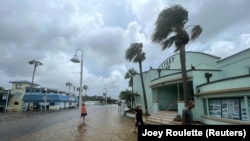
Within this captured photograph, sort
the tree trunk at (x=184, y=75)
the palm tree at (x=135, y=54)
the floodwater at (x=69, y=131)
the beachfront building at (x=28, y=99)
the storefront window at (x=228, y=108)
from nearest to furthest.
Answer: the floodwater at (x=69, y=131) < the storefront window at (x=228, y=108) < the tree trunk at (x=184, y=75) < the palm tree at (x=135, y=54) < the beachfront building at (x=28, y=99)

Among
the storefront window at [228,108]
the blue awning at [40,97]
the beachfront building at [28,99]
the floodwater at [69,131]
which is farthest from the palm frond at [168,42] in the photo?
the blue awning at [40,97]

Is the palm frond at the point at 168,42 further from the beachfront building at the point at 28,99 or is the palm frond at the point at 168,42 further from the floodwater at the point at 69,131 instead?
the beachfront building at the point at 28,99

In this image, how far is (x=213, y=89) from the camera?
39.0 feet

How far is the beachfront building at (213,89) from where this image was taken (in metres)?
10.0

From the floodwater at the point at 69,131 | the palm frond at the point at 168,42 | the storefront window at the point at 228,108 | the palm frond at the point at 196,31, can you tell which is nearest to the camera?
the floodwater at the point at 69,131

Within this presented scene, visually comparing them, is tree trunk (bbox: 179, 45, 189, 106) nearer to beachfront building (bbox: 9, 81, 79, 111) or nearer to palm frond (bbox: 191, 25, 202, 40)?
palm frond (bbox: 191, 25, 202, 40)

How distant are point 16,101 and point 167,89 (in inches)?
1629

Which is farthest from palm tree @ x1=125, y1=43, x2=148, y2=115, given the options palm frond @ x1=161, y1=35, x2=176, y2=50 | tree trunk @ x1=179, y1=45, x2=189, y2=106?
tree trunk @ x1=179, y1=45, x2=189, y2=106

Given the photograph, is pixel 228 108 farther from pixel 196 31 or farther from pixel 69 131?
pixel 69 131

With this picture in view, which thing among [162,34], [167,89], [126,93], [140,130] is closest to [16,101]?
[126,93]

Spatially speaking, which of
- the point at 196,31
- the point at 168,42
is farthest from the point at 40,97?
the point at 196,31

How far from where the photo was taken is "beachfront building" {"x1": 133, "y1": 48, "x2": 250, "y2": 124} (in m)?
10.0

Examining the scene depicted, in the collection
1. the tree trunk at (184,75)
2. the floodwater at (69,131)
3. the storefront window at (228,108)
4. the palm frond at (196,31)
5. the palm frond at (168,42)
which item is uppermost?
the palm frond at (196,31)

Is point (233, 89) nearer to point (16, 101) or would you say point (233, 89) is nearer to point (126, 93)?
point (126, 93)
